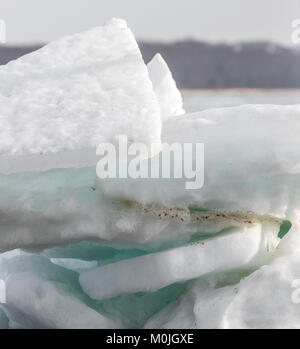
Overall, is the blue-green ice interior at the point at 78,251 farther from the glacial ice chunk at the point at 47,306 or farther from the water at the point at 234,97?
the water at the point at 234,97

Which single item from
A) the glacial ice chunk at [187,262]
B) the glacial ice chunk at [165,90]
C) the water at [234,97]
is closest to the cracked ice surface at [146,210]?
the glacial ice chunk at [187,262]

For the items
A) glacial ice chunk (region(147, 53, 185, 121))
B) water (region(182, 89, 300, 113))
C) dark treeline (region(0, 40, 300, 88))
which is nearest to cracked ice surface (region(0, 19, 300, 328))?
glacial ice chunk (region(147, 53, 185, 121))

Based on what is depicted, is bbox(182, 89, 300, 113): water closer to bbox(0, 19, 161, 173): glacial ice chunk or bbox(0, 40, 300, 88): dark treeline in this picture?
bbox(0, 40, 300, 88): dark treeline

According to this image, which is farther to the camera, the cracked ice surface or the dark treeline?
the dark treeline

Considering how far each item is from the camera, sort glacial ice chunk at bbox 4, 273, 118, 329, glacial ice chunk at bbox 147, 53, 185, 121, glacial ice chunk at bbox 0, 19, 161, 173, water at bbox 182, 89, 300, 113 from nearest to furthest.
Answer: glacial ice chunk at bbox 0, 19, 161, 173 → glacial ice chunk at bbox 4, 273, 118, 329 → glacial ice chunk at bbox 147, 53, 185, 121 → water at bbox 182, 89, 300, 113

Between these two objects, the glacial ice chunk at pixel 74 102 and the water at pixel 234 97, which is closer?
the glacial ice chunk at pixel 74 102

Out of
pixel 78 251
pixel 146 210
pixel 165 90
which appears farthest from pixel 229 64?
pixel 146 210

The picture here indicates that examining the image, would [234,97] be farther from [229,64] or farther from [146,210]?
[146,210]
